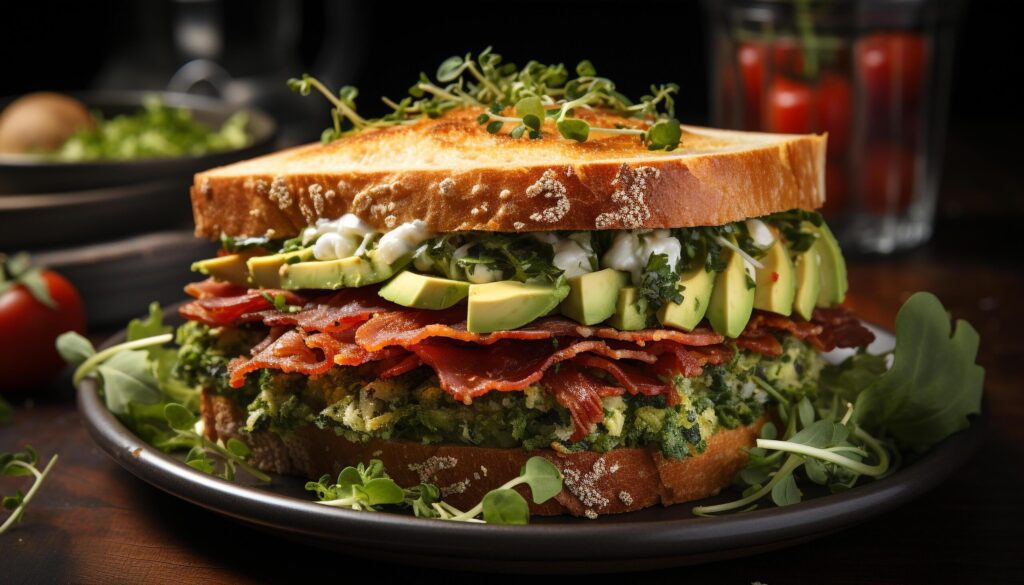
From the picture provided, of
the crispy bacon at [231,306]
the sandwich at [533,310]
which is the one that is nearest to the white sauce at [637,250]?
the sandwich at [533,310]

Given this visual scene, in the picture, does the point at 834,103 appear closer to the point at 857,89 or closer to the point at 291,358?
the point at 857,89

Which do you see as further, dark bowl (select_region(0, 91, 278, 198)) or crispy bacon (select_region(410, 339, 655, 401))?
dark bowl (select_region(0, 91, 278, 198))

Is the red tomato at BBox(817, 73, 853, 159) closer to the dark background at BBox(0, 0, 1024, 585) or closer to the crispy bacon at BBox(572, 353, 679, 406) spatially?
the dark background at BBox(0, 0, 1024, 585)

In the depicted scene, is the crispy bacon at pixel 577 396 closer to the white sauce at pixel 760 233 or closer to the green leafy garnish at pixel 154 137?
the white sauce at pixel 760 233

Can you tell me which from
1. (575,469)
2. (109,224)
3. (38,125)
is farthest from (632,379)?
(38,125)

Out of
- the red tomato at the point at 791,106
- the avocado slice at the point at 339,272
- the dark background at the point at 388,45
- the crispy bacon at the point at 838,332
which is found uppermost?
the avocado slice at the point at 339,272

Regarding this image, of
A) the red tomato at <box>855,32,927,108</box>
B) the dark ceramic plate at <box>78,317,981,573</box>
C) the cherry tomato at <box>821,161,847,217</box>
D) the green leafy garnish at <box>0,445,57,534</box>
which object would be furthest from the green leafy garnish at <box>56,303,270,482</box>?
the red tomato at <box>855,32,927,108</box>

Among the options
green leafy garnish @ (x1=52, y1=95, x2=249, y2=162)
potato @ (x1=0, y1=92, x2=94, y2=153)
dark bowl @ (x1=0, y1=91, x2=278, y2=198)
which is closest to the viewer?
dark bowl @ (x1=0, y1=91, x2=278, y2=198)

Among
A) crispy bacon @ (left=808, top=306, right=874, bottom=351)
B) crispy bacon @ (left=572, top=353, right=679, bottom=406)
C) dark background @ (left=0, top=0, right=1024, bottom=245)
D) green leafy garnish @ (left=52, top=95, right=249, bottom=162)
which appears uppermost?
crispy bacon @ (left=572, top=353, right=679, bottom=406)
